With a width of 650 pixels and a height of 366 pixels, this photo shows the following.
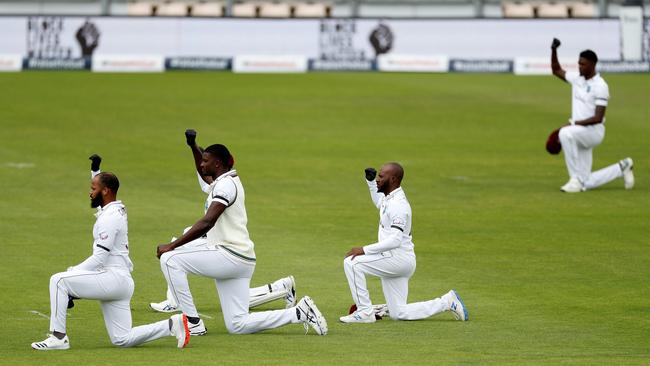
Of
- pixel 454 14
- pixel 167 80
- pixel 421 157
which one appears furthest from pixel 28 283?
pixel 454 14

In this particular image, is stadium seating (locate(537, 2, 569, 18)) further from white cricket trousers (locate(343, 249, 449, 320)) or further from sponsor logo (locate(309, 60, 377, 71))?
white cricket trousers (locate(343, 249, 449, 320))

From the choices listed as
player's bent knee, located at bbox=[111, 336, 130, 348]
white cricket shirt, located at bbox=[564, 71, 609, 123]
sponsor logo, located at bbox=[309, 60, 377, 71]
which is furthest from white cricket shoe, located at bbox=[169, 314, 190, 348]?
sponsor logo, located at bbox=[309, 60, 377, 71]

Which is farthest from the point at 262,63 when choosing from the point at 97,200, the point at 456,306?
the point at 97,200

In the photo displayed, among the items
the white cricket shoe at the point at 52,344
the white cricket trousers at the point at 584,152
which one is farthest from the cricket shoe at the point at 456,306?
the white cricket trousers at the point at 584,152

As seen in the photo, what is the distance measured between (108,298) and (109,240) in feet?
1.87

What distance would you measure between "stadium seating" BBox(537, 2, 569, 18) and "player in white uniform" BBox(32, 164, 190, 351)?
4125cm

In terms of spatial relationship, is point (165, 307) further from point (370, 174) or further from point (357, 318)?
point (370, 174)

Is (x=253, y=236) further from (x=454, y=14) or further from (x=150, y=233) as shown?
(x=454, y=14)

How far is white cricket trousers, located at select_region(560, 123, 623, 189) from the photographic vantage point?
2364 cm

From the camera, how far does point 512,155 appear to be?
29.1 metres

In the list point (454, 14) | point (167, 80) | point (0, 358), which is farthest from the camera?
point (454, 14)

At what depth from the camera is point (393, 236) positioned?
45.7 feet

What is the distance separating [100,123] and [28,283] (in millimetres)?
17064

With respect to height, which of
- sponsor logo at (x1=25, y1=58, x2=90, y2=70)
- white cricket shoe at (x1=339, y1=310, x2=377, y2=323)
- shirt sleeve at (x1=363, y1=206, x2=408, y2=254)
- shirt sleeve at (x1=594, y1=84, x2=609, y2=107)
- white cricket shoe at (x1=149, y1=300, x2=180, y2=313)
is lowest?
white cricket shoe at (x1=339, y1=310, x2=377, y2=323)
